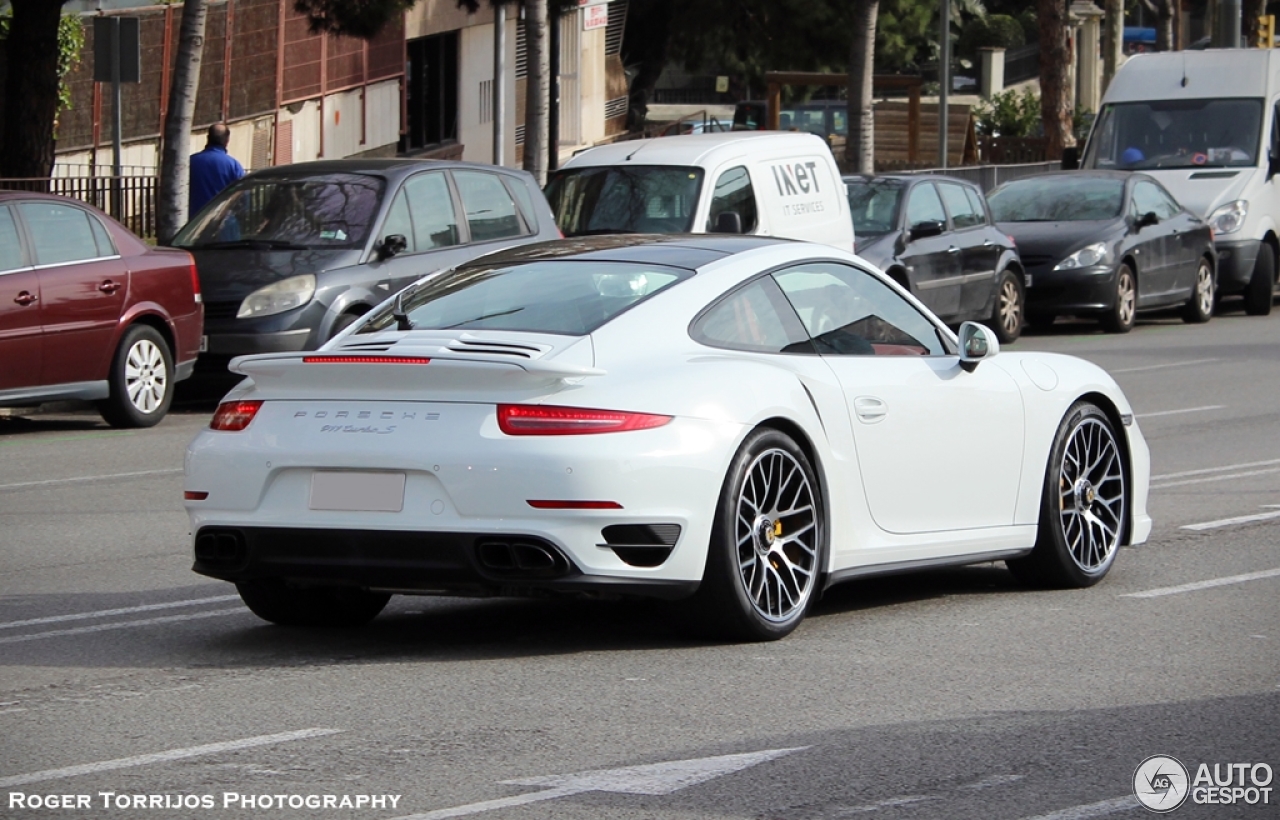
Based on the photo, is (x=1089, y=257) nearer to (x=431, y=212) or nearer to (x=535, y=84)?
(x=535, y=84)

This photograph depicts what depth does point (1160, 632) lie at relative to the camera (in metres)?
7.72

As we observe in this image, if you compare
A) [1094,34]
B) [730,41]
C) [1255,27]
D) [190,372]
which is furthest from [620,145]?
[1094,34]

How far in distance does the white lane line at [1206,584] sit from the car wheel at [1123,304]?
14.6 metres

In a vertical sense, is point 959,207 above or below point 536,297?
below

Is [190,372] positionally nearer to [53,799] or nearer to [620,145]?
[620,145]

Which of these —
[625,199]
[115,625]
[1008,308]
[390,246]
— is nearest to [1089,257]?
[1008,308]

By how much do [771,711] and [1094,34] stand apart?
77.2 metres

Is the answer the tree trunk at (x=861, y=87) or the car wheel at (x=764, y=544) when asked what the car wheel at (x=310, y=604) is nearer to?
the car wheel at (x=764, y=544)

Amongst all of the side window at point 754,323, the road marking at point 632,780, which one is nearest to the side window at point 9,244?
the side window at point 754,323

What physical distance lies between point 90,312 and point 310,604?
739cm

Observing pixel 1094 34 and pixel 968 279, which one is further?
pixel 1094 34

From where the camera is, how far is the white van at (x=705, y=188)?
1784 centimetres

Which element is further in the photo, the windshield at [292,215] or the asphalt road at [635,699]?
the windshield at [292,215]

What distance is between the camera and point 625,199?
716 inches
